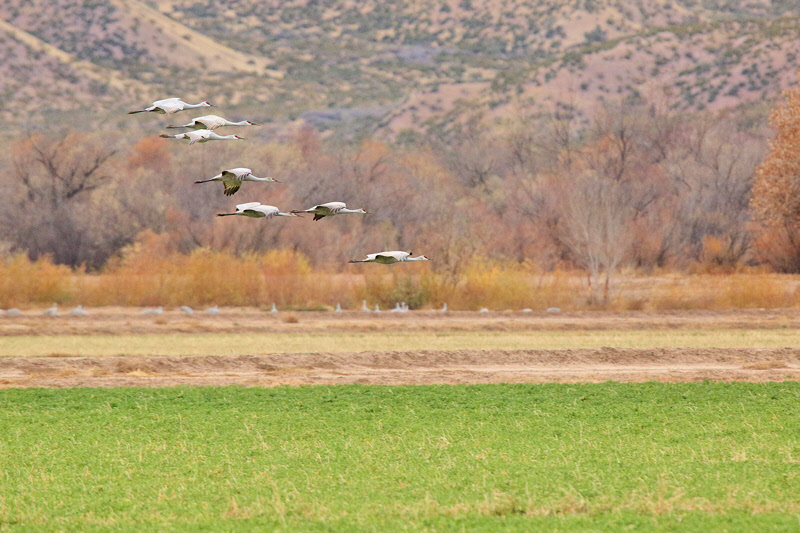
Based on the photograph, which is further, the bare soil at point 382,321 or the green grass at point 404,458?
the bare soil at point 382,321

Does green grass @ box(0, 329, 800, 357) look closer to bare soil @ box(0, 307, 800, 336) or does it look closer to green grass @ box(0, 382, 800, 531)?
bare soil @ box(0, 307, 800, 336)

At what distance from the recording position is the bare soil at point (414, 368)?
23625 mm

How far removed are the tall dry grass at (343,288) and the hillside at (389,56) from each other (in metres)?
42.1

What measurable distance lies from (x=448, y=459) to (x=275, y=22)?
150 m

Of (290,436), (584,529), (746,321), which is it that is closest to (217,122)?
(584,529)

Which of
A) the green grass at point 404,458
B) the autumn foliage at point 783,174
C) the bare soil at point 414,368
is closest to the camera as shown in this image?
the green grass at point 404,458

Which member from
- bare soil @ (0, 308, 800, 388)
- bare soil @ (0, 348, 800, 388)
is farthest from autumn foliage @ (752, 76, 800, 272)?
bare soil @ (0, 348, 800, 388)

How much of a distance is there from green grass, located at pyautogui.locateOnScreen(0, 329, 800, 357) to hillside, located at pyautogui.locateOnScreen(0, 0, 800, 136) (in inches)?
2108

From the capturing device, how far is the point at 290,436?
16.4m

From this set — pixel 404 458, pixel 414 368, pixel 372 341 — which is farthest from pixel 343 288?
pixel 404 458

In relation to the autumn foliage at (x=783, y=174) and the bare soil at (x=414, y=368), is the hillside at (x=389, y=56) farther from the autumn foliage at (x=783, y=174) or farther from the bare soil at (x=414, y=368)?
the bare soil at (x=414, y=368)

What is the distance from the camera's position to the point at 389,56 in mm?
145750

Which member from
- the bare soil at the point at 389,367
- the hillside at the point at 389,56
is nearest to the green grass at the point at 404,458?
the bare soil at the point at 389,367

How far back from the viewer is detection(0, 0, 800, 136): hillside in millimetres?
97062
